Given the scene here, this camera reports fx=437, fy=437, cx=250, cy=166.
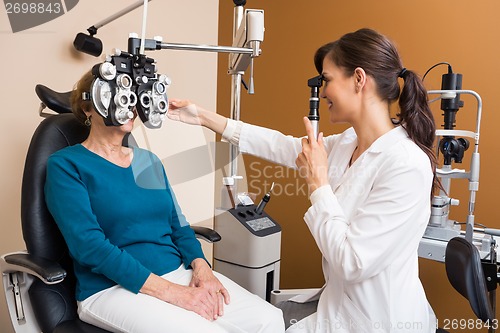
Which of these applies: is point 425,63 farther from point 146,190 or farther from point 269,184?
point 146,190

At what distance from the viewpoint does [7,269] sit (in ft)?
4.00

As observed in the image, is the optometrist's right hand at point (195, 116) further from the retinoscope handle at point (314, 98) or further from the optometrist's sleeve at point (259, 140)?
the retinoscope handle at point (314, 98)

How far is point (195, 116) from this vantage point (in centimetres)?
152

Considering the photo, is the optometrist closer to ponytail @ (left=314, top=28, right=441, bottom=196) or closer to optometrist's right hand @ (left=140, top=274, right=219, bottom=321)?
ponytail @ (left=314, top=28, right=441, bottom=196)

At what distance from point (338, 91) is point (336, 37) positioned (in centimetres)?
128

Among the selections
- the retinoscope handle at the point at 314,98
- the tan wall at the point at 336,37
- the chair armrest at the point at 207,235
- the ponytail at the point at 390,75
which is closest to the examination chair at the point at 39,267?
the chair armrest at the point at 207,235

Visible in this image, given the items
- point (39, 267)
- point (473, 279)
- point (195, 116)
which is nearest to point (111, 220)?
point (39, 267)

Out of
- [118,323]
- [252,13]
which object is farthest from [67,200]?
[252,13]

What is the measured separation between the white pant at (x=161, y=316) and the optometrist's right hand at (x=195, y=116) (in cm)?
54

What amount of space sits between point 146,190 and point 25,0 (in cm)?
94

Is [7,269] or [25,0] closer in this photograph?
[7,269]

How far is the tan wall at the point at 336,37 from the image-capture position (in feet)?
6.83

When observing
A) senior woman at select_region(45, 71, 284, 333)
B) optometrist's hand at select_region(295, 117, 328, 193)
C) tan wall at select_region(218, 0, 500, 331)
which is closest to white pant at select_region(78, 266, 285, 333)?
senior woman at select_region(45, 71, 284, 333)

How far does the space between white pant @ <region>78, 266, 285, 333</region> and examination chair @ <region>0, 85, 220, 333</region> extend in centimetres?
5
